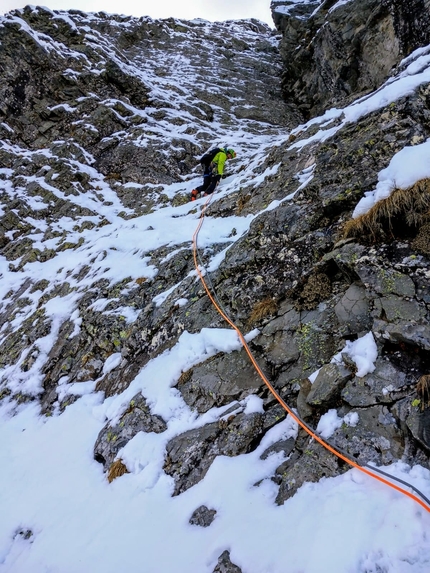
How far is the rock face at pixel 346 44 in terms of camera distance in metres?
14.1

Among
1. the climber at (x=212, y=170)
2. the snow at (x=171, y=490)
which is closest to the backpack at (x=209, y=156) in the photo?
the climber at (x=212, y=170)

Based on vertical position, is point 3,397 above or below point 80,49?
below

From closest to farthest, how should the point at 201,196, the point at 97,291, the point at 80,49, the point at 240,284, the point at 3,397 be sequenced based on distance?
the point at 240,284 < the point at 3,397 < the point at 97,291 < the point at 201,196 < the point at 80,49

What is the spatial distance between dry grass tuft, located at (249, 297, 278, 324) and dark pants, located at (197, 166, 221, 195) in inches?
310

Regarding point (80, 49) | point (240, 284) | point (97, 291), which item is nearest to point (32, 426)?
point (97, 291)

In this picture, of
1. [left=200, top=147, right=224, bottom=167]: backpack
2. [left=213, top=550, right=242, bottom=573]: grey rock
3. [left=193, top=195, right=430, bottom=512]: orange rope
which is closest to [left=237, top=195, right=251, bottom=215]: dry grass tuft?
[left=193, top=195, right=430, bottom=512]: orange rope

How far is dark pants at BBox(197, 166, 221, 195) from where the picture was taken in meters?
12.1

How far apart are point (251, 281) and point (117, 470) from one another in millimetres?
3588

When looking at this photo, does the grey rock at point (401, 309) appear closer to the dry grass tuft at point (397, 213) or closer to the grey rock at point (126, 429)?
the dry grass tuft at point (397, 213)

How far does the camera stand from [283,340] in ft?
15.1

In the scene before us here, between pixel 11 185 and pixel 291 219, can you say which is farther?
pixel 11 185

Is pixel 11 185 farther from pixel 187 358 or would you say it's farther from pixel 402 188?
pixel 402 188

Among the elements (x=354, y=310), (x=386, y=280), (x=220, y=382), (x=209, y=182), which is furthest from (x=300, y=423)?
(x=209, y=182)

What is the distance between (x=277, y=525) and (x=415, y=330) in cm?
239
